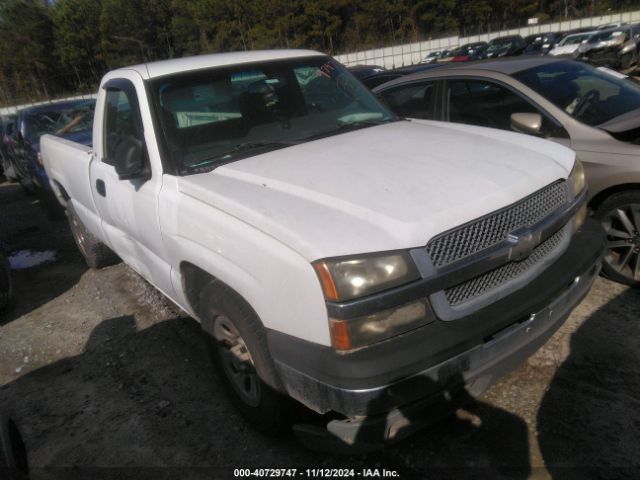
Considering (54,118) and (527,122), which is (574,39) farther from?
(527,122)

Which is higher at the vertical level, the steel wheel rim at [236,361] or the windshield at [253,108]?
the windshield at [253,108]

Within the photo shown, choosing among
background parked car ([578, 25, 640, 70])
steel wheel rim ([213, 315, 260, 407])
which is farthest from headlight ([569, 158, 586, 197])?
background parked car ([578, 25, 640, 70])

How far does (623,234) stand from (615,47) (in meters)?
20.8

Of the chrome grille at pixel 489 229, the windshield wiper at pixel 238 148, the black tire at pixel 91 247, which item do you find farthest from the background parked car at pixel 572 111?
the black tire at pixel 91 247

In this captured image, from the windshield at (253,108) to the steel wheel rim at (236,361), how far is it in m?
0.91

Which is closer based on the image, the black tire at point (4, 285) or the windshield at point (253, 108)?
the windshield at point (253, 108)

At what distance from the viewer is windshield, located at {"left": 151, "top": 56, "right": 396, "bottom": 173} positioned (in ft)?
10.2

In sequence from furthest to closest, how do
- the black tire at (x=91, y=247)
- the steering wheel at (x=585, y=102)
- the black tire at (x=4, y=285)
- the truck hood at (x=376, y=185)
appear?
the black tire at (x=91, y=247) < the black tire at (x=4, y=285) < the steering wheel at (x=585, y=102) < the truck hood at (x=376, y=185)

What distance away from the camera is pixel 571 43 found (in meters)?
24.4

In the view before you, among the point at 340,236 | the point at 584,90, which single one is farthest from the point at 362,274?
the point at 584,90

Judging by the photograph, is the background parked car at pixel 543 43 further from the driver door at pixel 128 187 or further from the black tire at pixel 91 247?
the driver door at pixel 128 187

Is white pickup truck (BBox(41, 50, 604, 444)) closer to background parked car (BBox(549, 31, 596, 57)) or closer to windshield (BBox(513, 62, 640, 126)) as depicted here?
windshield (BBox(513, 62, 640, 126))

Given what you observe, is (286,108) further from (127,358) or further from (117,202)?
(127,358)

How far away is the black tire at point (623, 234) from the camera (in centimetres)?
373
